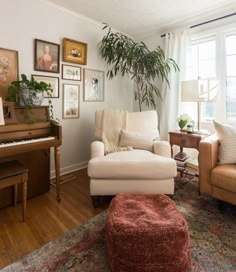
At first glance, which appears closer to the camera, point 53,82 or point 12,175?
point 12,175

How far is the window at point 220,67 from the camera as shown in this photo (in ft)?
8.79

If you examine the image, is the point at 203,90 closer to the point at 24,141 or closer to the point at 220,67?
the point at 220,67

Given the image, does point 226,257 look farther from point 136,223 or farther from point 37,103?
point 37,103

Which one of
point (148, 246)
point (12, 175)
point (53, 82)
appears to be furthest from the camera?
point (53, 82)

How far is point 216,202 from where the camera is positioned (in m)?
2.04

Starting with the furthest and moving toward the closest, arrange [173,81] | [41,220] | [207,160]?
[173,81]
[207,160]
[41,220]

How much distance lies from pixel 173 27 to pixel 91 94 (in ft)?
5.52

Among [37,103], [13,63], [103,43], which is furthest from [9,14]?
[103,43]

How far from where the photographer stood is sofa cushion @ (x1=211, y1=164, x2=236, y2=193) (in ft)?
5.49

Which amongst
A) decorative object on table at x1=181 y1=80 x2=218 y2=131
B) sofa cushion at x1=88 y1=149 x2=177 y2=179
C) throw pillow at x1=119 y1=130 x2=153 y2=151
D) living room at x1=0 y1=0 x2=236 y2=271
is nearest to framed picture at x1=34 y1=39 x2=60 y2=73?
living room at x1=0 y1=0 x2=236 y2=271

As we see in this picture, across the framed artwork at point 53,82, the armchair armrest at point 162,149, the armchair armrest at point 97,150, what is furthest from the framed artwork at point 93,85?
the armchair armrest at point 162,149

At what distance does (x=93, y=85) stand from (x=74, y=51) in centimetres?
57

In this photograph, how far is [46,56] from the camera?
2.54 m

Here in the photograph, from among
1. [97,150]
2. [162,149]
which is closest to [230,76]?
[162,149]
